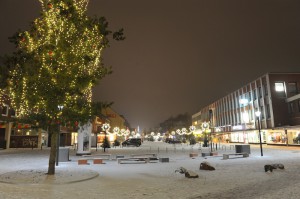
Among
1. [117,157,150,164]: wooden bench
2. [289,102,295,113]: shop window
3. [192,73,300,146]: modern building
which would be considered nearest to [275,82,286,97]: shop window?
[192,73,300,146]: modern building

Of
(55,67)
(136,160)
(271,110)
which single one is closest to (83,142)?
(136,160)

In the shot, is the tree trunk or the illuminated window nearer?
the tree trunk

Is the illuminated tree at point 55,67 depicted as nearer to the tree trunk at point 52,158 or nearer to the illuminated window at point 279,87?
the tree trunk at point 52,158

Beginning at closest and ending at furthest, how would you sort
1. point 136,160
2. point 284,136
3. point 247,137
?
1. point 136,160
2. point 284,136
3. point 247,137

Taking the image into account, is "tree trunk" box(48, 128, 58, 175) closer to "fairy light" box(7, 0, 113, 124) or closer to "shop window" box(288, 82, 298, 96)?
"fairy light" box(7, 0, 113, 124)

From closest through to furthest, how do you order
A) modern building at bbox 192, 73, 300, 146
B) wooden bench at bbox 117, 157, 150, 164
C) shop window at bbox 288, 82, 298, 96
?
wooden bench at bbox 117, 157, 150, 164
modern building at bbox 192, 73, 300, 146
shop window at bbox 288, 82, 298, 96

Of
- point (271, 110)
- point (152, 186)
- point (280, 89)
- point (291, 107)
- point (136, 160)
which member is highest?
point (280, 89)

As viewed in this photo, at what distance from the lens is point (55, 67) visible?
1491cm

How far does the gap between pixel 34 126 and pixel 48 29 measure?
18.6 ft

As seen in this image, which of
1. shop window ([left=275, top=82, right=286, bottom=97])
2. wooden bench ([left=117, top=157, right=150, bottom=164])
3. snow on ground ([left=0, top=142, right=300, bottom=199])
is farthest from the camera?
shop window ([left=275, top=82, right=286, bottom=97])

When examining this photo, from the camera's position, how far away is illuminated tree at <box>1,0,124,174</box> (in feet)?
47.0

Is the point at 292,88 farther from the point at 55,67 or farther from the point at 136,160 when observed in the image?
the point at 55,67

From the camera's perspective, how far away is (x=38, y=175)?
1420 centimetres

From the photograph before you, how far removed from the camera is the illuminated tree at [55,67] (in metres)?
14.3
